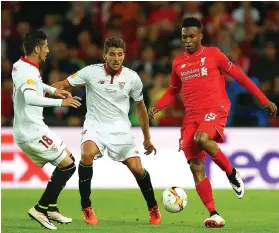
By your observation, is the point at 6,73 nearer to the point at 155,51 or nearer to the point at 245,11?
the point at 155,51

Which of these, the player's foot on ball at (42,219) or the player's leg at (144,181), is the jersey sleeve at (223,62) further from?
the player's foot on ball at (42,219)

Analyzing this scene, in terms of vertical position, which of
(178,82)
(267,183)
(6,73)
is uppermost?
(178,82)

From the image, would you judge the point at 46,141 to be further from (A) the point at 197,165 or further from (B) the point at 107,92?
(A) the point at 197,165

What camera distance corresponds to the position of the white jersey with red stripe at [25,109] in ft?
29.5

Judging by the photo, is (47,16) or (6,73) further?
(47,16)

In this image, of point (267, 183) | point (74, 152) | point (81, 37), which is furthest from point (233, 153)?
point (81, 37)

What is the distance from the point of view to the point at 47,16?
16.9 metres

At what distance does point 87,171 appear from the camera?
31.5 ft

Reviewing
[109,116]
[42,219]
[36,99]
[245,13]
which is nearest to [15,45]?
[245,13]

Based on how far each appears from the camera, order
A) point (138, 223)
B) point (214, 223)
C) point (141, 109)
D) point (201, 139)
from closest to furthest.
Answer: point (214, 223) → point (201, 139) → point (138, 223) → point (141, 109)

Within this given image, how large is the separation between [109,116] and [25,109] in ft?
3.27

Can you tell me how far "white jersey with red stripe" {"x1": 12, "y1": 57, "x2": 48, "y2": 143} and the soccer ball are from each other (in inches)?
55.4

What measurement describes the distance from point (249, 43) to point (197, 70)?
6.84 metres

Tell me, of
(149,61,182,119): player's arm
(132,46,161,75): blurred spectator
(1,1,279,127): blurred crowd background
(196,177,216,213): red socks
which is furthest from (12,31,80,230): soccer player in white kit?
(132,46,161,75): blurred spectator
